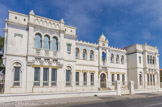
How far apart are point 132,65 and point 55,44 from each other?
17414mm

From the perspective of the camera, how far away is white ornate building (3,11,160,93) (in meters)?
15.8

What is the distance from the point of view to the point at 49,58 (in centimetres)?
1762

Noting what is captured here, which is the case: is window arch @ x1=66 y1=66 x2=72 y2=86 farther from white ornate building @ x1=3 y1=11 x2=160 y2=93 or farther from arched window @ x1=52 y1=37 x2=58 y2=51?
arched window @ x1=52 y1=37 x2=58 y2=51

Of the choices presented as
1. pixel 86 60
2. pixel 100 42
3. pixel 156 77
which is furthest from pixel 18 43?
pixel 156 77

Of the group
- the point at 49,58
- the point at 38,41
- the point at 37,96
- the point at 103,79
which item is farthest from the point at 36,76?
the point at 103,79

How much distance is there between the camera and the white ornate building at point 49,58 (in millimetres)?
15844

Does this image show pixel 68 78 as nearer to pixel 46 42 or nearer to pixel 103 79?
pixel 46 42

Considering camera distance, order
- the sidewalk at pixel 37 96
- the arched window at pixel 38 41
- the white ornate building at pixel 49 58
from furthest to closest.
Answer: the arched window at pixel 38 41 < the white ornate building at pixel 49 58 < the sidewalk at pixel 37 96

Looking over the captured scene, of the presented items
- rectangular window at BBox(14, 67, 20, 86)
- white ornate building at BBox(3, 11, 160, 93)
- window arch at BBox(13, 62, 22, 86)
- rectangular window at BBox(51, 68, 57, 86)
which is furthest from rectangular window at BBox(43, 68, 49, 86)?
rectangular window at BBox(14, 67, 20, 86)

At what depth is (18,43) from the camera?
16266 millimetres

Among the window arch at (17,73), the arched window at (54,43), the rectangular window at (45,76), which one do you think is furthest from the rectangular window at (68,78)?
the window arch at (17,73)

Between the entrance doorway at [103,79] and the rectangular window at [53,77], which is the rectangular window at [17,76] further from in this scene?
the entrance doorway at [103,79]

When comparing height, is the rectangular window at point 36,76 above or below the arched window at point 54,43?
below

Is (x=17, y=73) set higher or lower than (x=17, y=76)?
higher
